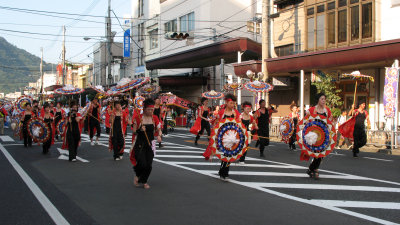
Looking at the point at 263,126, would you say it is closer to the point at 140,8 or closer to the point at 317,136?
the point at 317,136

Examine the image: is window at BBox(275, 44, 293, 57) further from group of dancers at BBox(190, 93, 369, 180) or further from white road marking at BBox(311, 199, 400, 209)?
white road marking at BBox(311, 199, 400, 209)

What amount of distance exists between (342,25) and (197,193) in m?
16.8

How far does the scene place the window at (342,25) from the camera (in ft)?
67.8

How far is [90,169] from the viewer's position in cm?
973

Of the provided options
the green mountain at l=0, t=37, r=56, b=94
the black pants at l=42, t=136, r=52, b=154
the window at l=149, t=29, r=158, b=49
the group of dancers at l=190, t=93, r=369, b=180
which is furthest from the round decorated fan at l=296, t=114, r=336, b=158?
the green mountain at l=0, t=37, r=56, b=94

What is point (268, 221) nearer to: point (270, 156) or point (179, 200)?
point (179, 200)

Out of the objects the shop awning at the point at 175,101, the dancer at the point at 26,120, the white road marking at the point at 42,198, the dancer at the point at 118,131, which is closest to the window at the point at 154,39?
the shop awning at the point at 175,101

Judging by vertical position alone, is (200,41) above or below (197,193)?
above

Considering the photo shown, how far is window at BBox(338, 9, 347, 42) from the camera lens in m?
20.7

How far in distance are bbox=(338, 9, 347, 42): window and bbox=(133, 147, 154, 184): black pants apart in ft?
53.8

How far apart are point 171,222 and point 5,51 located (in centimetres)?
20760

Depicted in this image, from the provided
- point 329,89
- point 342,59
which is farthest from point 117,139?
point 329,89

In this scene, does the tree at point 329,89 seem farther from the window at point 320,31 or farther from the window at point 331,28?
the window at point 320,31

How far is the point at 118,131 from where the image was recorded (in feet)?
37.9
